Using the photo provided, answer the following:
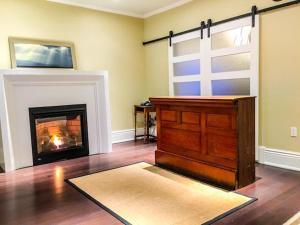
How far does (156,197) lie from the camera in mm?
2660

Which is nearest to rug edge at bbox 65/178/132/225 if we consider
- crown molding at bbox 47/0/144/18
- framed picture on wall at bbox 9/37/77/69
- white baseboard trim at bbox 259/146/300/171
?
framed picture on wall at bbox 9/37/77/69

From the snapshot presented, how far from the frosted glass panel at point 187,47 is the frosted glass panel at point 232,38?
348mm

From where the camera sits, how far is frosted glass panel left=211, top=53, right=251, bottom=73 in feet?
12.4

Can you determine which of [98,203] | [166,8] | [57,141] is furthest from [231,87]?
[57,141]

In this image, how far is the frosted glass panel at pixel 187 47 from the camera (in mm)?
4480

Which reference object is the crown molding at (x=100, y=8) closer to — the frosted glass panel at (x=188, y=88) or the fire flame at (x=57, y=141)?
the frosted glass panel at (x=188, y=88)

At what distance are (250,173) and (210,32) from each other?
90.9 inches

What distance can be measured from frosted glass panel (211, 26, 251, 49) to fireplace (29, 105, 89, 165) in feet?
7.74

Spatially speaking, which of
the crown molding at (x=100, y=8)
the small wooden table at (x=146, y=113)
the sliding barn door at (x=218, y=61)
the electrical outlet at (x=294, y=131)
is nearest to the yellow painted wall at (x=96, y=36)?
the crown molding at (x=100, y=8)

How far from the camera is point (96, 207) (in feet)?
8.16

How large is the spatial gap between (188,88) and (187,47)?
2.35 ft

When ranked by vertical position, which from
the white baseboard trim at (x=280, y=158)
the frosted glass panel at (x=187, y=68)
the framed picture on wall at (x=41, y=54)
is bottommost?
the white baseboard trim at (x=280, y=158)

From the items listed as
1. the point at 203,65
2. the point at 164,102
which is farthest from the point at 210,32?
the point at 164,102

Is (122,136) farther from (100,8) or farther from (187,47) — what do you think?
(100,8)
